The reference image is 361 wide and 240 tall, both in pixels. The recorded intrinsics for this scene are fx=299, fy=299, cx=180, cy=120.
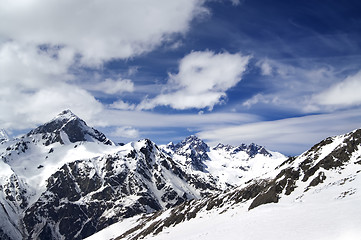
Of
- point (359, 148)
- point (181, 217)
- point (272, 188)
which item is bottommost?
point (181, 217)

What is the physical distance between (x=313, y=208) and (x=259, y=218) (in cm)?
751

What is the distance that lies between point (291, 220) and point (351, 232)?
32.7 feet

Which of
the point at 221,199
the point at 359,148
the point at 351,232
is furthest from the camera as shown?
the point at 221,199

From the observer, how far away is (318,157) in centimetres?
9956

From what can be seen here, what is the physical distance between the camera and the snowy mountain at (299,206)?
3195 centimetres

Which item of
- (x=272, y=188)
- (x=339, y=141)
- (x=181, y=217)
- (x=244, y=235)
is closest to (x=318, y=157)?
(x=339, y=141)

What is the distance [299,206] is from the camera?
4453cm

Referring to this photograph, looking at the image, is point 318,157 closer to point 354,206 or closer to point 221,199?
point 221,199

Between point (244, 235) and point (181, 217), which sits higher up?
point (244, 235)

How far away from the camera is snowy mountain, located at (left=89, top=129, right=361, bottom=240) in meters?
32.0

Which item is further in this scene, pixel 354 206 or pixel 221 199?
pixel 221 199

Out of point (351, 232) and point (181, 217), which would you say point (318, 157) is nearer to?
point (181, 217)

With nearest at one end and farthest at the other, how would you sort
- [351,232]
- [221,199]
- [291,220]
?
[351,232], [291,220], [221,199]

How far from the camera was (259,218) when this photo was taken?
4094 cm
